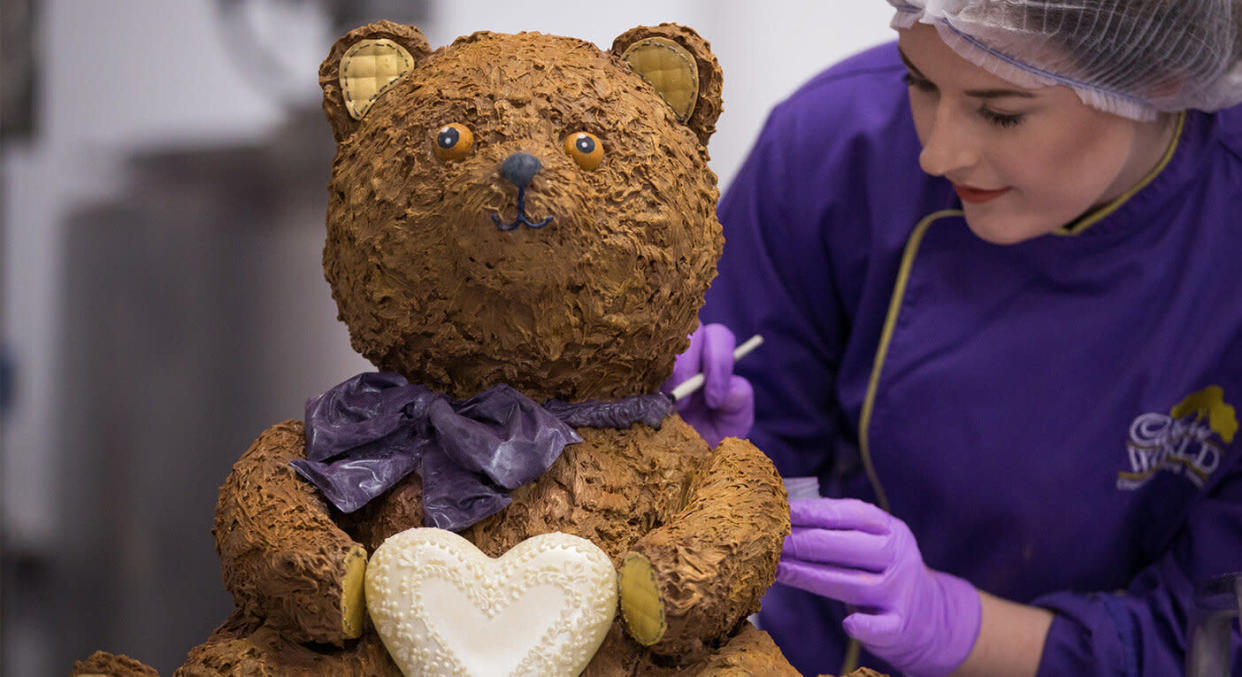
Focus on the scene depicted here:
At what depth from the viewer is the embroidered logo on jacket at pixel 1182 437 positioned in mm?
1225

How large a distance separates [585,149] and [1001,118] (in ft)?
1.58

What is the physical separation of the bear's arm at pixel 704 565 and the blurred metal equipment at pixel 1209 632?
0.39 meters

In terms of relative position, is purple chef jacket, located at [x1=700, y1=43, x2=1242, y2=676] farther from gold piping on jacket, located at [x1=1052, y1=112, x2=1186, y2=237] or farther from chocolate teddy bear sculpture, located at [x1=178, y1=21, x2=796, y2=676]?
chocolate teddy bear sculpture, located at [x1=178, y1=21, x2=796, y2=676]

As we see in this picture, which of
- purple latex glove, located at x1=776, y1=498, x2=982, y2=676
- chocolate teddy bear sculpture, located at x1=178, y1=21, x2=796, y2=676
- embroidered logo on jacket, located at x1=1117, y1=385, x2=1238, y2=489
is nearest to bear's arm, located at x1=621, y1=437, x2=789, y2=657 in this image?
chocolate teddy bear sculpture, located at x1=178, y1=21, x2=796, y2=676

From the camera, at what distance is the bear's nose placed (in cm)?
83

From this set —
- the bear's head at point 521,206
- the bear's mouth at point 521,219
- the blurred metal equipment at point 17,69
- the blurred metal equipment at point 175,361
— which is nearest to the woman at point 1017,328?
the bear's head at point 521,206

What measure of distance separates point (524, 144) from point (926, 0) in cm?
46

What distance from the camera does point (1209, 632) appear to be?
1011 mm

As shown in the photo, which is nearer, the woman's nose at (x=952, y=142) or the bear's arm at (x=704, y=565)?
the bear's arm at (x=704, y=565)

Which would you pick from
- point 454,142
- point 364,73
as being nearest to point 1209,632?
point 454,142

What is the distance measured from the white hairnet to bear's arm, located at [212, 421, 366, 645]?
0.71 metres

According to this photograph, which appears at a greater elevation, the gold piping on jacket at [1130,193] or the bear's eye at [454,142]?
the bear's eye at [454,142]

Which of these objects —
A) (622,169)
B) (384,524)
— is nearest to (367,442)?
(384,524)

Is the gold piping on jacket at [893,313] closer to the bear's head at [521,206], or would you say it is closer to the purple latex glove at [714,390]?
the purple latex glove at [714,390]
